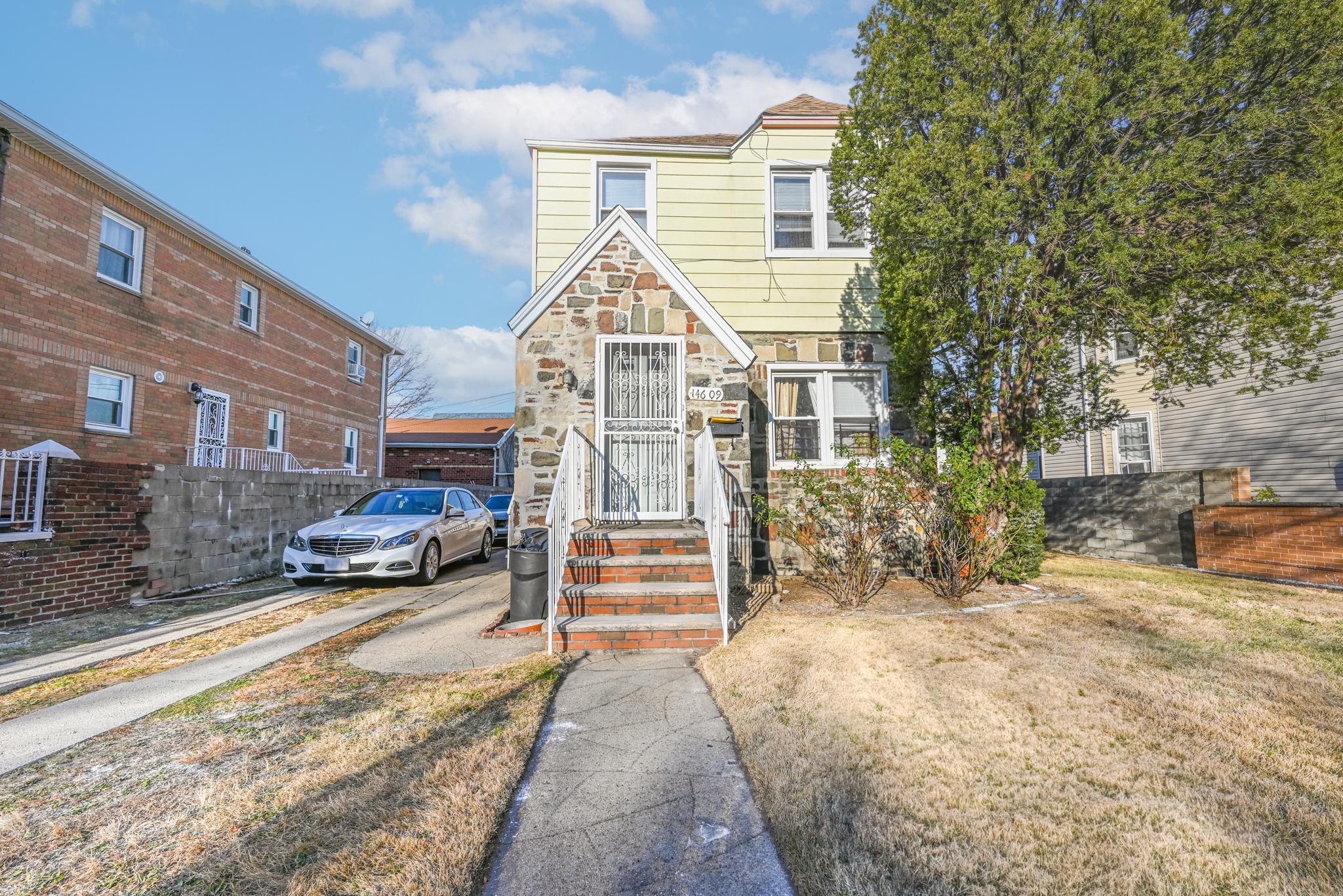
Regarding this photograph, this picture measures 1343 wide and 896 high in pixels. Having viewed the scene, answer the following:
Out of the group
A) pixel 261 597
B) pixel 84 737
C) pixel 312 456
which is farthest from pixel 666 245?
pixel 312 456

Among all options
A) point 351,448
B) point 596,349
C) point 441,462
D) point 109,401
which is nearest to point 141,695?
point 596,349

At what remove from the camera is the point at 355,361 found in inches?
785

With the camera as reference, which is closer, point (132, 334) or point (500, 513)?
point (132, 334)

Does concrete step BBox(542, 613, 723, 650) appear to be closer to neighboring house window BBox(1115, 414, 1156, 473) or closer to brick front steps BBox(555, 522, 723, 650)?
brick front steps BBox(555, 522, 723, 650)

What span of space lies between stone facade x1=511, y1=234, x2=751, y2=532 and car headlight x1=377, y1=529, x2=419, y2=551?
2.75 m

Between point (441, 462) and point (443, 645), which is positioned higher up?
point (441, 462)

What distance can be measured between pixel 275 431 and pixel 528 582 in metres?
13.6

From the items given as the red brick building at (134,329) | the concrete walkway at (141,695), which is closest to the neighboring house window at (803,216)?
the concrete walkway at (141,695)

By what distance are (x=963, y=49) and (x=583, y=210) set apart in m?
5.21

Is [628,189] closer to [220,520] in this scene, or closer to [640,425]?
[640,425]

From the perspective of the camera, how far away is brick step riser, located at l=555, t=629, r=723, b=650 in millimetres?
5175

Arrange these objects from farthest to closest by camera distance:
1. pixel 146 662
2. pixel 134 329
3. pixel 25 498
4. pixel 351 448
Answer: pixel 351 448 → pixel 134 329 → pixel 25 498 → pixel 146 662

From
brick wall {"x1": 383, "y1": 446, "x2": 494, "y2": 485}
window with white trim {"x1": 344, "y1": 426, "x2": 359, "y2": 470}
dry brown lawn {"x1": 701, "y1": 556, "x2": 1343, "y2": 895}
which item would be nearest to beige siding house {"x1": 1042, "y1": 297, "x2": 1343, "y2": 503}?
dry brown lawn {"x1": 701, "y1": 556, "x2": 1343, "y2": 895}

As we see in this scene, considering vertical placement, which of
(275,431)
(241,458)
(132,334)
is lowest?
(241,458)
